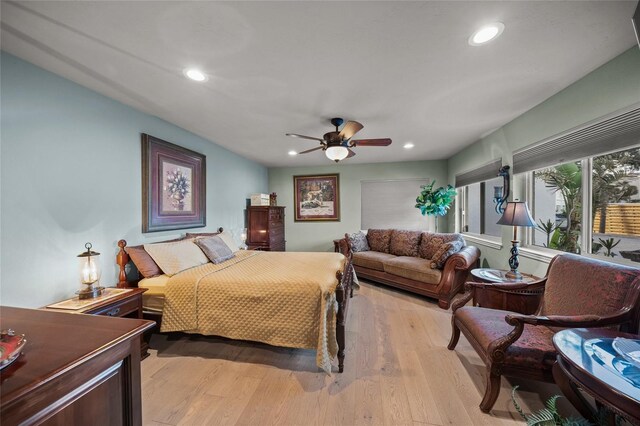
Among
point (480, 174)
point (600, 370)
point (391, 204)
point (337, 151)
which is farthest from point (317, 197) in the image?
point (600, 370)

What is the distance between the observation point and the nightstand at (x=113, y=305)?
171 centimetres

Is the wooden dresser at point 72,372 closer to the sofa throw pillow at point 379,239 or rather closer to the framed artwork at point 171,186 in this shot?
the framed artwork at point 171,186

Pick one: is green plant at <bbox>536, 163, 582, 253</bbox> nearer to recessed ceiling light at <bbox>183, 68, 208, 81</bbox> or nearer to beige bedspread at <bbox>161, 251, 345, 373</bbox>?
beige bedspread at <bbox>161, 251, 345, 373</bbox>

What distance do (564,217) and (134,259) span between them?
14.2 feet

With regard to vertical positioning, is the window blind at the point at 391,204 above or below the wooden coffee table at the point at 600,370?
above

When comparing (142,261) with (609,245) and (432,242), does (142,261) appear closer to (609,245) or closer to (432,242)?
(432,242)

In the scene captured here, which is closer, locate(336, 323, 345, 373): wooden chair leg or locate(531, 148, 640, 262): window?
locate(531, 148, 640, 262): window

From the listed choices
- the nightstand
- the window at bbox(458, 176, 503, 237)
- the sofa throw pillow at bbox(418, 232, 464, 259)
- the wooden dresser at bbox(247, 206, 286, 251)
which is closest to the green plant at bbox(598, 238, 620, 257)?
the window at bbox(458, 176, 503, 237)

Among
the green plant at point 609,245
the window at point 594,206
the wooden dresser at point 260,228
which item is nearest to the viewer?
the window at point 594,206

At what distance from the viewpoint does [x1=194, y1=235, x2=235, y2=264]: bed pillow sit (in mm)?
2867

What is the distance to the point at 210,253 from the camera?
288 centimetres

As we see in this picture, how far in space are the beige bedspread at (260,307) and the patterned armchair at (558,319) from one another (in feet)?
Result: 3.62

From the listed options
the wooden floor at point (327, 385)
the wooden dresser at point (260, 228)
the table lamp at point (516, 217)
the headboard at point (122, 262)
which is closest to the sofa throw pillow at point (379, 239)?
the wooden dresser at point (260, 228)

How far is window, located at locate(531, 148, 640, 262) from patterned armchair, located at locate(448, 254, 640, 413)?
0.42m
